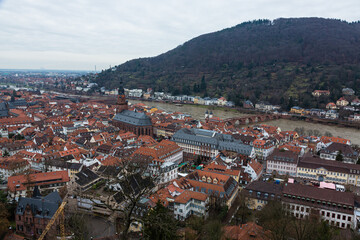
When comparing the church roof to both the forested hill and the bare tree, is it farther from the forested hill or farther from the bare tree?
the forested hill

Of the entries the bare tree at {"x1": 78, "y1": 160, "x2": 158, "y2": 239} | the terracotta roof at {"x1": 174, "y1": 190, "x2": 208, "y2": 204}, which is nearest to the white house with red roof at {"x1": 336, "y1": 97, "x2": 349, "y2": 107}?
the terracotta roof at {"x1": 174, "y1": 190, "x2": 208, "y2": 204}

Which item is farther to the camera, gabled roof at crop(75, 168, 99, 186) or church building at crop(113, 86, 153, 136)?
church building at crop(113, 86, 153, 136)

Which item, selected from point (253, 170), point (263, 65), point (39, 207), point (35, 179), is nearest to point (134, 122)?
point (35, 179)

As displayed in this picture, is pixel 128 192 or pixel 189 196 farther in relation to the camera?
pixel 189 196

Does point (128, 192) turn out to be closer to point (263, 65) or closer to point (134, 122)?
point (134, 122)

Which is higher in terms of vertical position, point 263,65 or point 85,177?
point 263,65

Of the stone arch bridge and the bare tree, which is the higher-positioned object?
the bare tree
